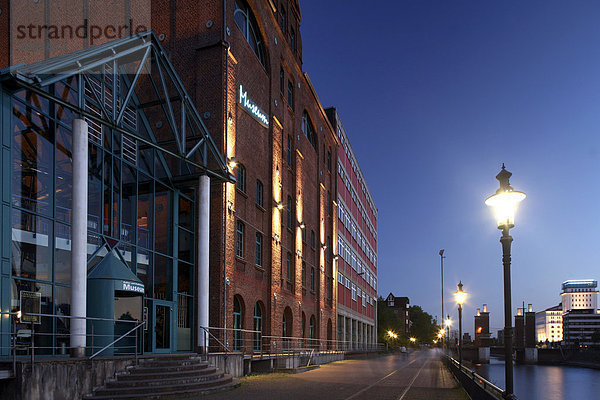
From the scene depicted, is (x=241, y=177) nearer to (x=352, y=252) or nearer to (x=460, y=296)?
(x=460, y=296)

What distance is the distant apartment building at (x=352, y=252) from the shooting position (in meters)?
52.9

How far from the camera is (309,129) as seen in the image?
4325 centimetres

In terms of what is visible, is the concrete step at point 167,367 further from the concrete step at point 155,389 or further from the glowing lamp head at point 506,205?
the glowing lamp head at point 506,205

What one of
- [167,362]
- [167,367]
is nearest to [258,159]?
[167,362]

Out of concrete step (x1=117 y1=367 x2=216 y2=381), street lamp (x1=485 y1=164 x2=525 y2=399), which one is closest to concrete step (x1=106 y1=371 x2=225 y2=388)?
concrete step (x1=117 y1=367 x2=216 y2=381)

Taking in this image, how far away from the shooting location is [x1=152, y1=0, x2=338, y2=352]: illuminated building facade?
23.9 meters

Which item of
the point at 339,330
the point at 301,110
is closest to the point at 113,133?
the point at 301,110

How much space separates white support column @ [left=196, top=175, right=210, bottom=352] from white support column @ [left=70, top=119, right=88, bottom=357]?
20.7 ft

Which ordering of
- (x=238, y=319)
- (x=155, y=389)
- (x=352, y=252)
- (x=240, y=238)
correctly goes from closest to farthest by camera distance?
(x=155, y=389) → (x=238, y=319) → (x=240, y=238) → (x=352, y=252)

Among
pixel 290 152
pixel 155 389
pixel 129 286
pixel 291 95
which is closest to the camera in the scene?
pixel 155 389

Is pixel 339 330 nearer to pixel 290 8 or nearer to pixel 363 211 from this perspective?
pixel 363 211

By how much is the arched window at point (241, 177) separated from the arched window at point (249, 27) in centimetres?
694

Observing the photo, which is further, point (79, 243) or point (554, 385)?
point (554, 385)

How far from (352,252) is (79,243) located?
47.6m
